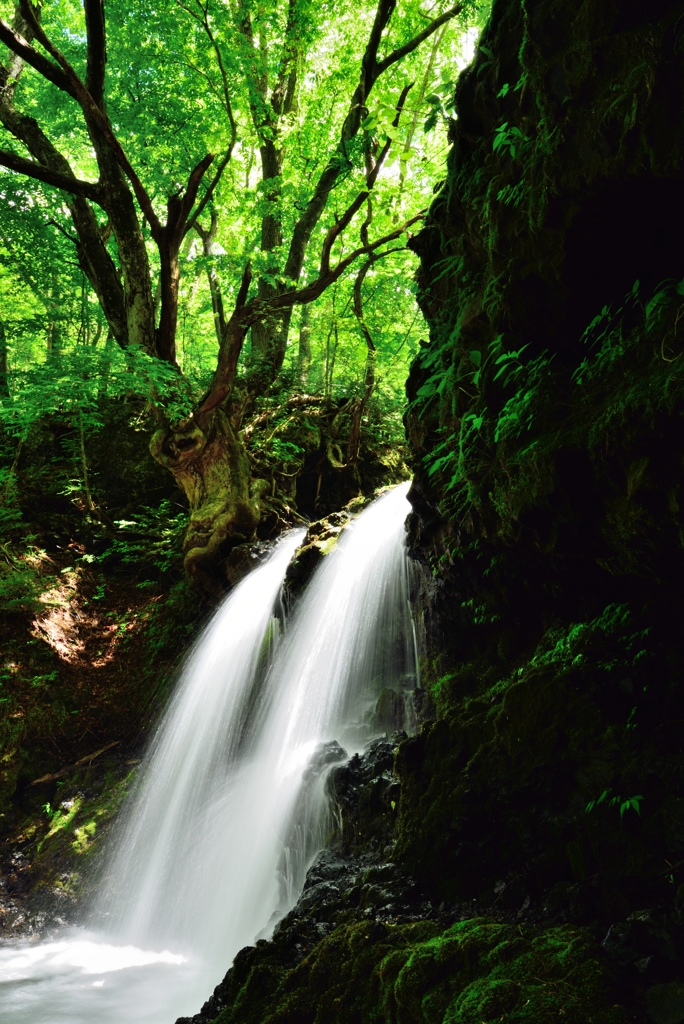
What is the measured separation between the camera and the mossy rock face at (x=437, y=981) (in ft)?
7.12

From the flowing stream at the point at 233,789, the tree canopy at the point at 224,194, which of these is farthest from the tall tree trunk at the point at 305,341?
the flowing stream at the point at 233,789

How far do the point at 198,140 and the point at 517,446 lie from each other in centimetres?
1174

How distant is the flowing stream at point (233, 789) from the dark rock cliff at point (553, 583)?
138 cm

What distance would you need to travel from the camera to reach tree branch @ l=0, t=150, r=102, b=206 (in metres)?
8.25

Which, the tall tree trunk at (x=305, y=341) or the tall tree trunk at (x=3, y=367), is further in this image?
the tall tree trunk at (x=305, y=341)

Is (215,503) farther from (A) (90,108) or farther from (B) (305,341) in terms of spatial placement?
(B) (305,341)

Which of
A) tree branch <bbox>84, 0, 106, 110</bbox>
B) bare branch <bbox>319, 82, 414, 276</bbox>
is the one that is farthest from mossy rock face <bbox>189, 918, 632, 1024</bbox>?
tree branch <bbox>84, 0, 106, 110</bbox>

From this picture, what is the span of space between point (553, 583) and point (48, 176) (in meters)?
9.41

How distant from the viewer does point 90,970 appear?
508 cm

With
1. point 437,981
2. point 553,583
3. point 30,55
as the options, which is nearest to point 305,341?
point 30,55

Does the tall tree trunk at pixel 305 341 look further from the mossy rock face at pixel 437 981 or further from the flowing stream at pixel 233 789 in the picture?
the mossy rock face at pixel 437 981

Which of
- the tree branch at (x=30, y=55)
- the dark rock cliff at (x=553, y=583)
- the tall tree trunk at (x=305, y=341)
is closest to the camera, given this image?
the dark rock cliff at (x=553, y=583)

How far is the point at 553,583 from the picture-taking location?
3611mm

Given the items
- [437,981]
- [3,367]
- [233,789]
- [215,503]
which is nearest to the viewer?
[437,981]
